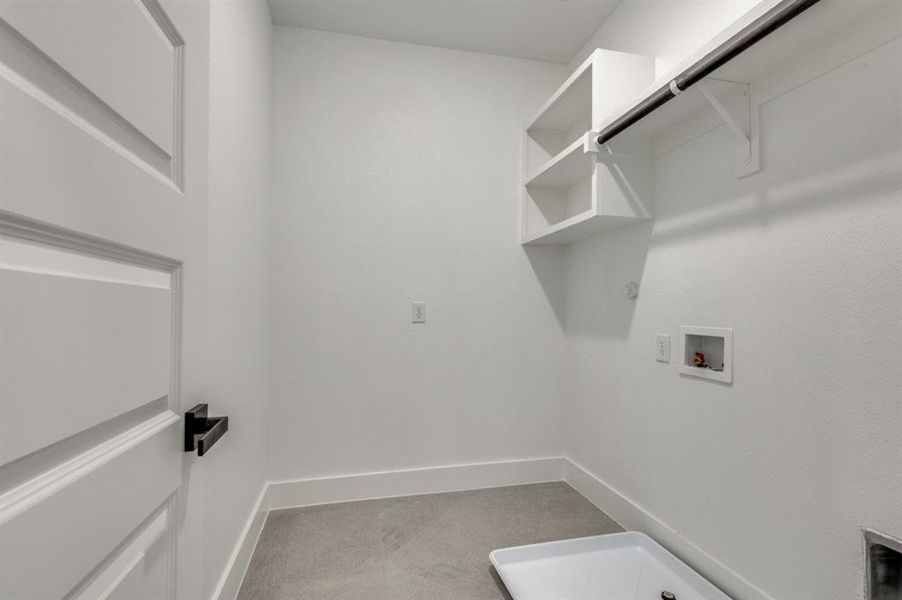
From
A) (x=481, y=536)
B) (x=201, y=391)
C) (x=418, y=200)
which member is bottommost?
(x=481, y=536)

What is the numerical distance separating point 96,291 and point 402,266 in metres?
1.76

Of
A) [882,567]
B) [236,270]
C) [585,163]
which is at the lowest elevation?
[882,567]

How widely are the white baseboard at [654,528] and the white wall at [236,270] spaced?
1.61m

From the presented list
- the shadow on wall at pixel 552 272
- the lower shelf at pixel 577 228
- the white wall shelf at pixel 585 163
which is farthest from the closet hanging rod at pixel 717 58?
the shadow on wall at pixel 552 272

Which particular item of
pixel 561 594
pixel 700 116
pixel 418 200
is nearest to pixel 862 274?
pixel 700 116

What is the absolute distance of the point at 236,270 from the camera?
4.62 ft

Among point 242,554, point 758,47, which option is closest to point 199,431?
point 242,554

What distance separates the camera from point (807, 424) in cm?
111

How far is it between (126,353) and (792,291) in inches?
60.5

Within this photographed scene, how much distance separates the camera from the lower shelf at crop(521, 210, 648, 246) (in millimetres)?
1711

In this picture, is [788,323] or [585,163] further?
[585,163]

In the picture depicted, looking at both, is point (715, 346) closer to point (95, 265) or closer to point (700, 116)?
point (700, 116)

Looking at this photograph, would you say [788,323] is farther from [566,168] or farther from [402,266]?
[402,266]

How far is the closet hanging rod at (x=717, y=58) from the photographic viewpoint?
2.98ft
